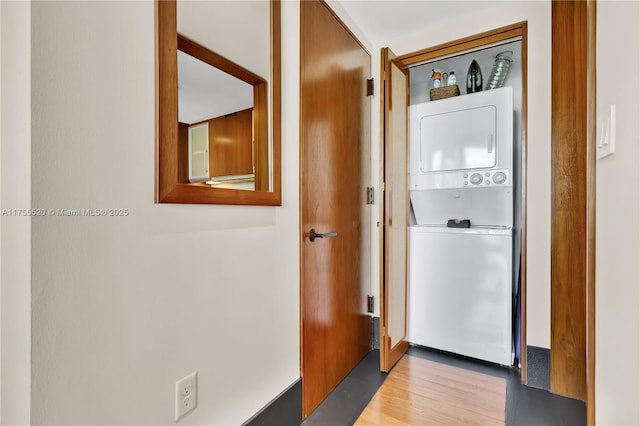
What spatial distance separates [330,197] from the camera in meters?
1.84

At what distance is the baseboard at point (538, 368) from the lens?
6.19ft

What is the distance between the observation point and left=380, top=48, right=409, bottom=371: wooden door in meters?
2.03

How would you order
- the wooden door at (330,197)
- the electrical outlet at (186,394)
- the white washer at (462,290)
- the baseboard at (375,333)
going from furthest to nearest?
the baseboard at (375,333)
the white washer at (462,290)
the wooden door at (330,197)
the electrical outlet at (186,394)

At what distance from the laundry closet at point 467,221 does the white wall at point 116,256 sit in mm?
1563

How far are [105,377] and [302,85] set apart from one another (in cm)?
138

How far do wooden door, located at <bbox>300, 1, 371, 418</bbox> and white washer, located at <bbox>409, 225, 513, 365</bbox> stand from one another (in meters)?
0.45

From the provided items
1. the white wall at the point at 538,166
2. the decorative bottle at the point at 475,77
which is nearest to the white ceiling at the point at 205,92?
the white wall at the point at 538,166
